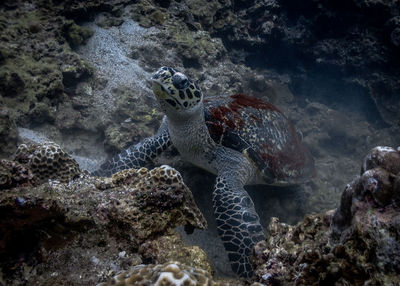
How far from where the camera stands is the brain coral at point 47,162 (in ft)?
7.61

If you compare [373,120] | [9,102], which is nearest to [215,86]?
[9,102]

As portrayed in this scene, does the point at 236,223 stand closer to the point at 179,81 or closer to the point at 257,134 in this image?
the point at 257,134

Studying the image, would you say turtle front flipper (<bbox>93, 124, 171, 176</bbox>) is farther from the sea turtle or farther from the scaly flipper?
the scaly flipper

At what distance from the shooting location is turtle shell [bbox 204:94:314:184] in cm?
363

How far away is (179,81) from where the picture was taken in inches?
126

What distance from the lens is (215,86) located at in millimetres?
5602

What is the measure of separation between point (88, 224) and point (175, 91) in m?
1.96

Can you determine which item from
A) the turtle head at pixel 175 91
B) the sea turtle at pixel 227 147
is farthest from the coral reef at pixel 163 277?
the turtle head at pixel 175 91

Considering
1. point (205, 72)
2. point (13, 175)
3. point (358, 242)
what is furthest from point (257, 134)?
point (13, 175)

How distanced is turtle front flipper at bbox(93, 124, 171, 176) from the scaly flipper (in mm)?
1006

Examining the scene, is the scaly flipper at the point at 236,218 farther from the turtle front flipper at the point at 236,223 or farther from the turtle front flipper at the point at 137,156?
the turtle front flipper at the point at 137,156

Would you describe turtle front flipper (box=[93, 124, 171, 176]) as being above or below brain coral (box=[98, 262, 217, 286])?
below

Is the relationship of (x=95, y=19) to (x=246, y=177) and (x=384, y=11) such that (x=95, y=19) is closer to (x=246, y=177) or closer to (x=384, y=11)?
(x=246, y=177)

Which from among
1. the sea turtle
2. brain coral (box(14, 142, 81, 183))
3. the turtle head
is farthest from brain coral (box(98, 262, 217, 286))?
the turtle head
